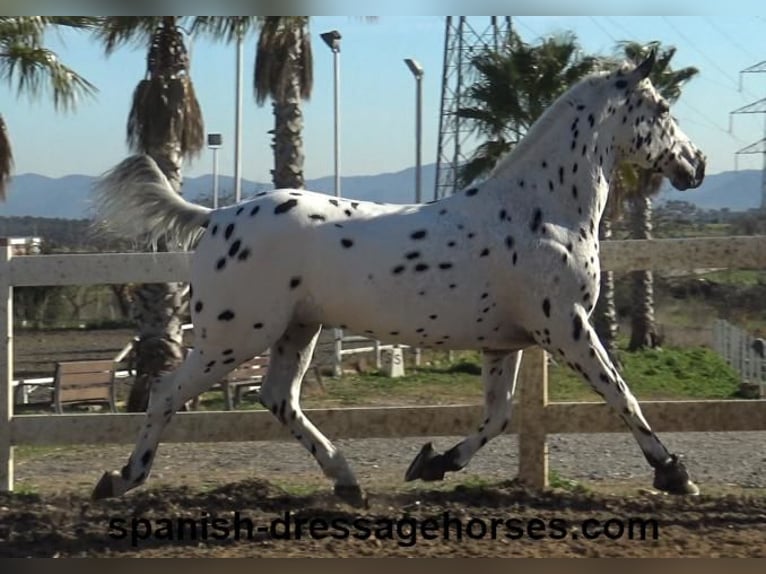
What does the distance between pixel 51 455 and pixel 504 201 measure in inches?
195

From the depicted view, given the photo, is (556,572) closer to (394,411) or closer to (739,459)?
(394,411)

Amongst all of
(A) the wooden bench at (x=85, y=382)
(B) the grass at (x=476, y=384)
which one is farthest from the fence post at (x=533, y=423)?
(B) the grass at (x=476, y=384)

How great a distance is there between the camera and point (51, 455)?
9047 millimetres

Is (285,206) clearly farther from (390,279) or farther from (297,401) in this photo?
(297,401)

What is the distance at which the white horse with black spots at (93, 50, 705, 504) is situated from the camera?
566 centimetres

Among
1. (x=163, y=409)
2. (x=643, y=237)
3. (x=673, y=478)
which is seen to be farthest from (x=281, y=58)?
(x=643, y=237)

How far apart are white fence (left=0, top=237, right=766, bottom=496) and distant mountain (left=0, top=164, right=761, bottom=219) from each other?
0.42m

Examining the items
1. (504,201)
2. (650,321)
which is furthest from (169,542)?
(650,321)

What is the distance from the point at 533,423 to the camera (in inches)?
266

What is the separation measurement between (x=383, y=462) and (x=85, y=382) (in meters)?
5.19

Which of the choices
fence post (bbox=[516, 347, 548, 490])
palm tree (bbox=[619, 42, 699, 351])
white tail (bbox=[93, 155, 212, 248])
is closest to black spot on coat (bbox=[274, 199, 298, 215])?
white tail (bbox=[93, 155, 212, 248])

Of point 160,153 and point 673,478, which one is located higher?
point 160,153

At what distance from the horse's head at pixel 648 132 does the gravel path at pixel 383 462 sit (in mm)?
2024

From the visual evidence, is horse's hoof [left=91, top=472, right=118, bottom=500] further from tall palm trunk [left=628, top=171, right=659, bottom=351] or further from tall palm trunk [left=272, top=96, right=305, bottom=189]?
tall palm trunk [left=628, top=171, right=659, bottom=351]
